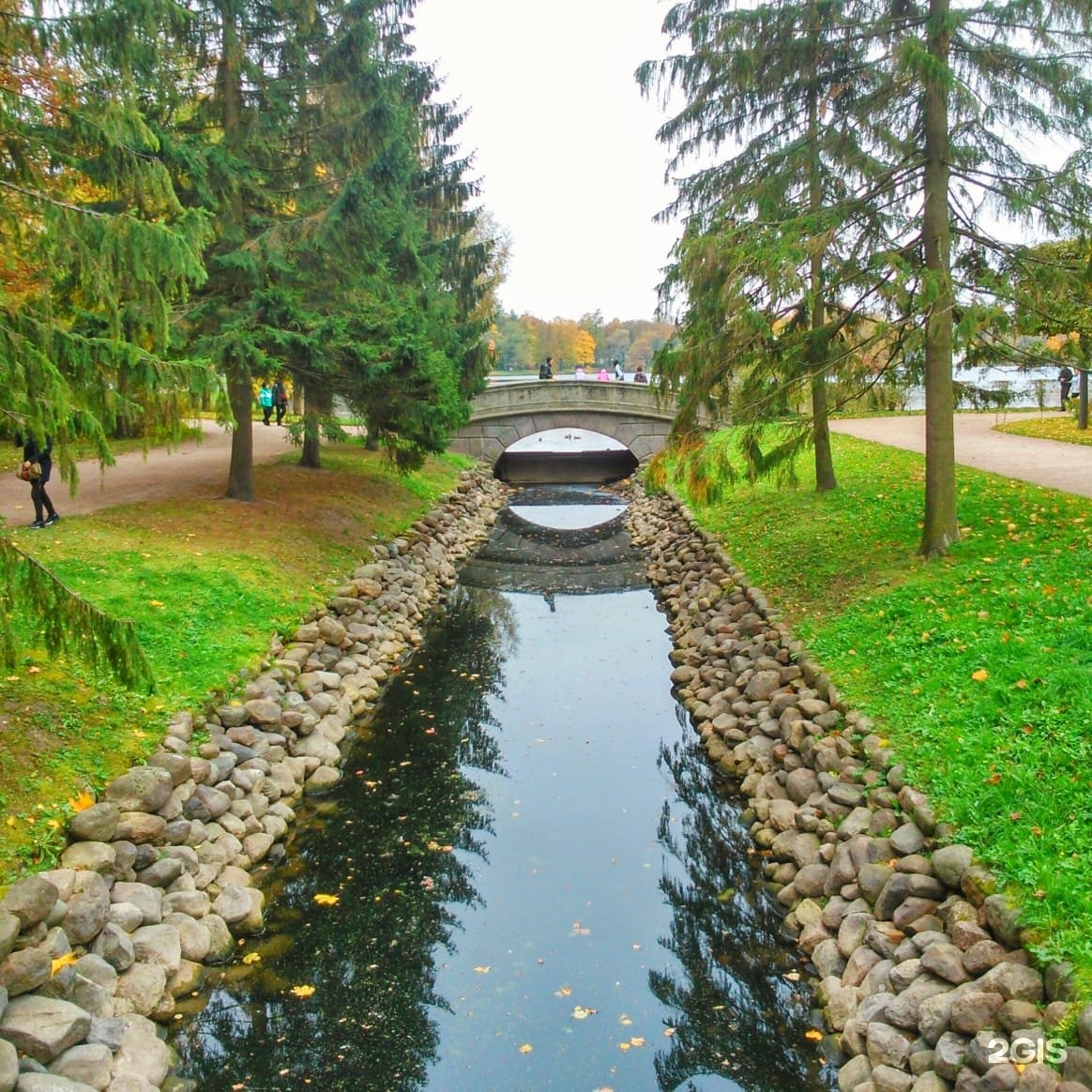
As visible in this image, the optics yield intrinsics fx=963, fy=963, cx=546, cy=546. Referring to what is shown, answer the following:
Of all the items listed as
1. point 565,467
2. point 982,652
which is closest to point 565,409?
point 565,467

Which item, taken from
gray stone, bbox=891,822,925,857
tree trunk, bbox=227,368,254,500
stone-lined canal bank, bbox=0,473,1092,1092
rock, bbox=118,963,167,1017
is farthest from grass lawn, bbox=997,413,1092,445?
rock, bbox=118,963,167,1017

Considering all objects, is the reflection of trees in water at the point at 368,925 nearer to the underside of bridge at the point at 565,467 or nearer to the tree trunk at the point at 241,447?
the tree trunk at the point at 241,447

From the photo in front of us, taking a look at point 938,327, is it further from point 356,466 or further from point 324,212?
point 356,466

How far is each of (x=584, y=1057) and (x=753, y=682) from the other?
522 cm

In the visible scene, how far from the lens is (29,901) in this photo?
5.49 metres

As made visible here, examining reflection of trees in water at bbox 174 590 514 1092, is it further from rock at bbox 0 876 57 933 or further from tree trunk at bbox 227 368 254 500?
tree trunk at bbox 227 368 254 500

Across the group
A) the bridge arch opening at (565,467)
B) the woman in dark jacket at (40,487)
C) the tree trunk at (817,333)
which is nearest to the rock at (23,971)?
the woman in dark jacket at (40,487)

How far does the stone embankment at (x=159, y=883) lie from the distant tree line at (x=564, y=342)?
2764 inches

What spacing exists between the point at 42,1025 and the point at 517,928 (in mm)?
3214

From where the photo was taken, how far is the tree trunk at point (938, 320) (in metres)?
9.69

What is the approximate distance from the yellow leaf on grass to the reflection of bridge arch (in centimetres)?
2375

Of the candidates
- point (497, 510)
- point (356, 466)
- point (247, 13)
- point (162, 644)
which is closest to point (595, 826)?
point (162, 644)

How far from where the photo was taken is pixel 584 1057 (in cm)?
579

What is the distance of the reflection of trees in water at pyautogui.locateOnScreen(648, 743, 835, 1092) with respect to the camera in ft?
18.8
